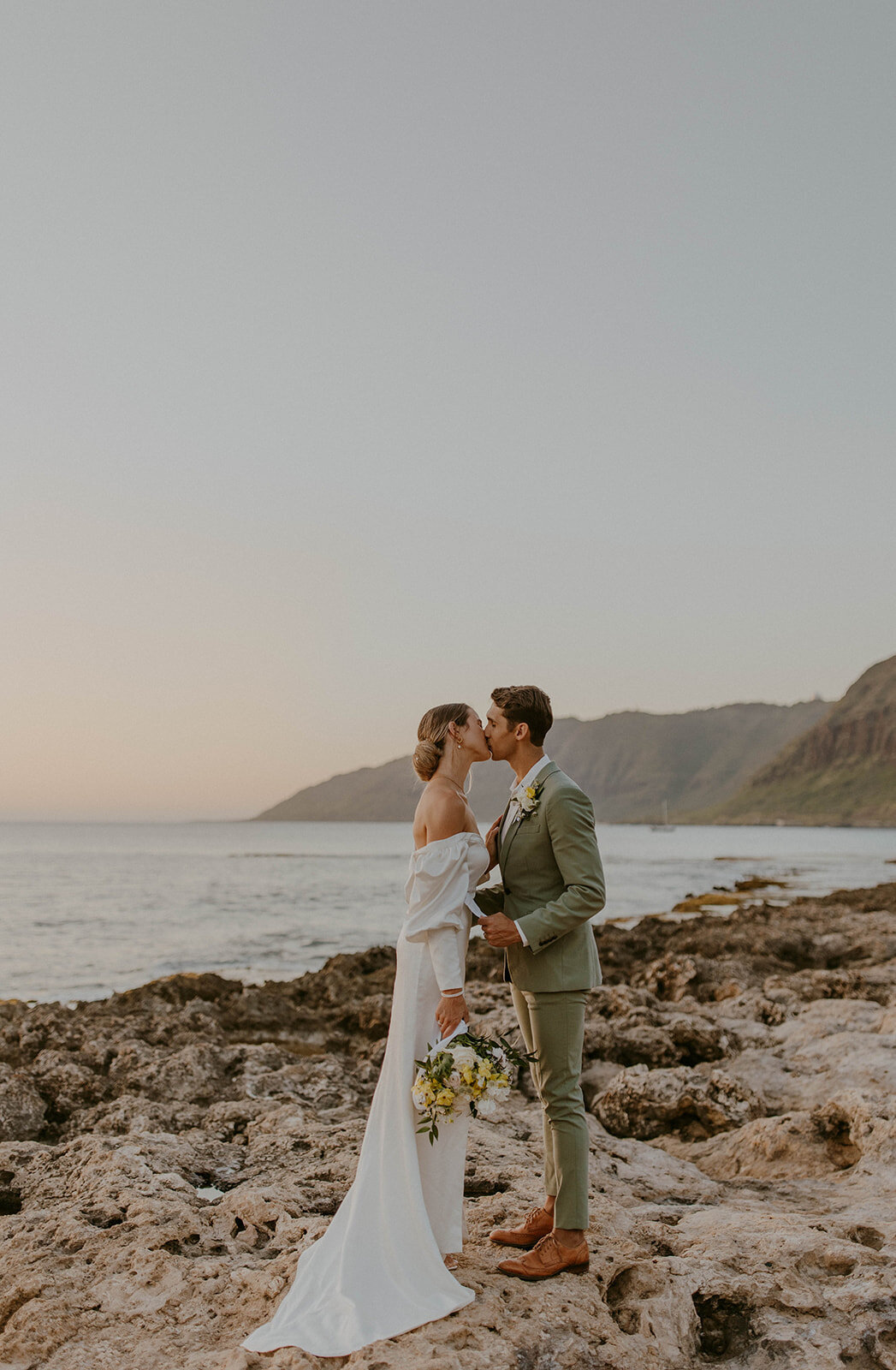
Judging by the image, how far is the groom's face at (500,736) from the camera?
13.7ft

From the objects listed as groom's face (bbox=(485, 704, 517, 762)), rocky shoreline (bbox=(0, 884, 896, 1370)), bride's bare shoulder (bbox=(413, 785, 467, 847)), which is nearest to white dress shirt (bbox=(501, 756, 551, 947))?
groom's face (bbox=(485, 704, 517, 762))

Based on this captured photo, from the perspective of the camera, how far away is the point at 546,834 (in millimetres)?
4070

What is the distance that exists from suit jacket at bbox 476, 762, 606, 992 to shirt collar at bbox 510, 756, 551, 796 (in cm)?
3

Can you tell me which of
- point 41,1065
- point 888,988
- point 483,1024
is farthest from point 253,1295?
point 888,988

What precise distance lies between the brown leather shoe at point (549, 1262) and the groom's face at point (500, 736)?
2.09 m

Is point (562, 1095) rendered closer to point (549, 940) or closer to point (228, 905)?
point (549, 940)

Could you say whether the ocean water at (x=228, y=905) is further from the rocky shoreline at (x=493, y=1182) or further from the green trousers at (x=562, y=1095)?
the green trousers at (x=562, y=1095)

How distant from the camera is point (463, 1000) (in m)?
4.04

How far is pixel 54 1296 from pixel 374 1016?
6.87m

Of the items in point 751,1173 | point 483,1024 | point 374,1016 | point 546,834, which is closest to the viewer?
point 546,834

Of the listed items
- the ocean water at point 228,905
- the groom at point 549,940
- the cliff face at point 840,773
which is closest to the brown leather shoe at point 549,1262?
the groom at point 549,940

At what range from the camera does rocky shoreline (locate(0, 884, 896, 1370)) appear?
3486 mm

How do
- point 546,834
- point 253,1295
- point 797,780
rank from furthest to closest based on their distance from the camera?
point 797,780 < point 546,834 < point 253,1295

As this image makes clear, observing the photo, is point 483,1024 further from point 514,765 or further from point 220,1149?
point 514,765
